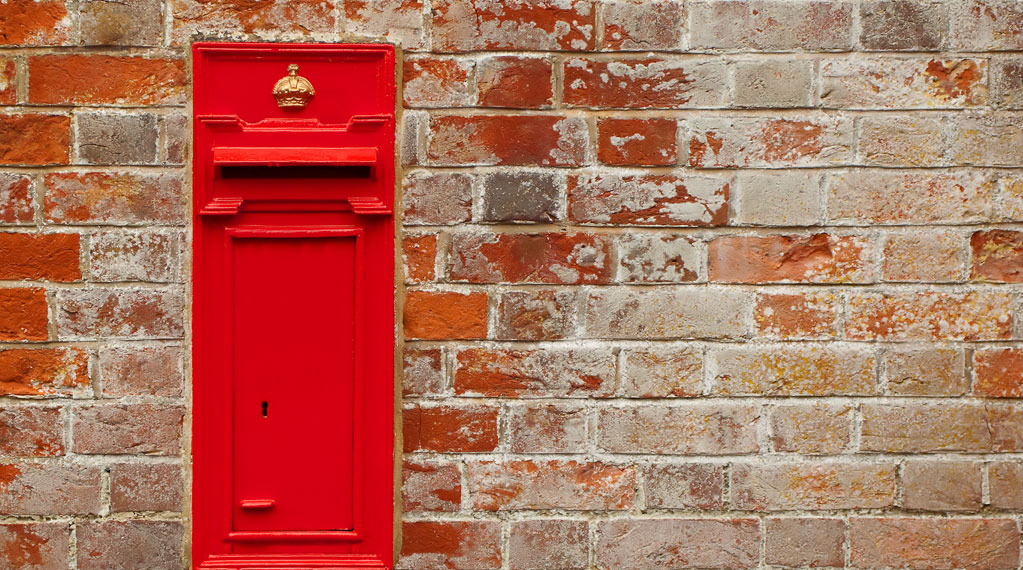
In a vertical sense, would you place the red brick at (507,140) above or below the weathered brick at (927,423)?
above

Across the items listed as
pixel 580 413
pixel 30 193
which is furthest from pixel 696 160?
pixel 30 193

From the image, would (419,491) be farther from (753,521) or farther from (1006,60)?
(1006,60)

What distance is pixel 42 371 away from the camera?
1596mm

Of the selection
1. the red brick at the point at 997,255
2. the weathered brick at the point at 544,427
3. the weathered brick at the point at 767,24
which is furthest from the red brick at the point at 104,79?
the red brick at the point at 997,255

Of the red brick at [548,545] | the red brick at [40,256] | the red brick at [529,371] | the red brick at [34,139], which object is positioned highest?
the red brick at [34,139]

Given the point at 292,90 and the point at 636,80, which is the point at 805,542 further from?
the point at 292,90

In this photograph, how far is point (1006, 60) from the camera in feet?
5.30

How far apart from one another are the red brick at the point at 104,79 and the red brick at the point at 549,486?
1018 mm

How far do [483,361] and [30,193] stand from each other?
3.27 feet

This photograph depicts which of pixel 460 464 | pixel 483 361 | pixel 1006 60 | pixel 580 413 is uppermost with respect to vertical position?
pixel 1006 60

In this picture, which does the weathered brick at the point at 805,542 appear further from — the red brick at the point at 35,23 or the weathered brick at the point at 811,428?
the red brick at the point at 35,23

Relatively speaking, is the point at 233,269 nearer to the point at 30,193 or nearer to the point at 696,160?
the point at 30,193

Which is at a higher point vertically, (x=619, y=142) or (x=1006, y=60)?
(x=1006, y=60)

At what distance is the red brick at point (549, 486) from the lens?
162 centimetres
